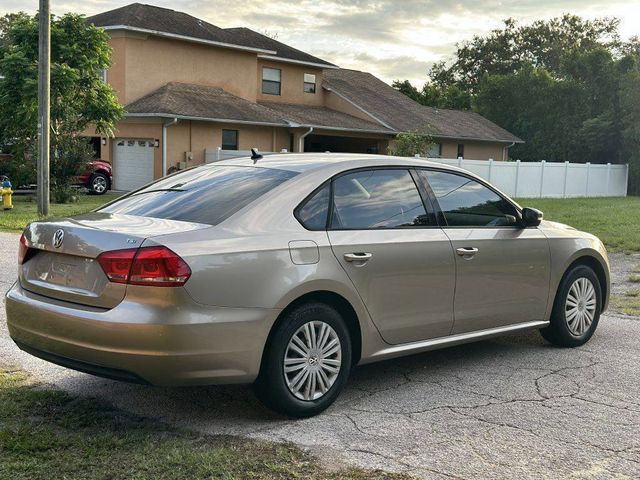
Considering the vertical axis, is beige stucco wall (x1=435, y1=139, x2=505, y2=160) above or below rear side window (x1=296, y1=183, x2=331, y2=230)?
above

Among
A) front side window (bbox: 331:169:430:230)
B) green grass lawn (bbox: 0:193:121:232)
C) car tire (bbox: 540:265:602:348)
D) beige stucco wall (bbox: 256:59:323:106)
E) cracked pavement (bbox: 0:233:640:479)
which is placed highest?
beige stucco wall (bbox: 256:59:323:106)

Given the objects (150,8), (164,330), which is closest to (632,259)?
(164,330)

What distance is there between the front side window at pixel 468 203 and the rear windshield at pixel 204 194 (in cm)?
128

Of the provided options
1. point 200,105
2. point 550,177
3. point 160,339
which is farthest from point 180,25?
point 160,339

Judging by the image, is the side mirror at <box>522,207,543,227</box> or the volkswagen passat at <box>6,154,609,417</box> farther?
the side mirror at <box>522,207,543,227</box>

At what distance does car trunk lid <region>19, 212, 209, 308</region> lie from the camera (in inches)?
177

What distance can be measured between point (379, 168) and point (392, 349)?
1.29 metres

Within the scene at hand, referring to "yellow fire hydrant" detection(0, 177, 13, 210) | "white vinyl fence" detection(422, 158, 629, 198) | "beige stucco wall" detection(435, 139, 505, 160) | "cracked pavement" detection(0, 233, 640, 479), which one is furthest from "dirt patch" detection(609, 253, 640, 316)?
"beige stucco wall" detection(435, 139, 505, 160)

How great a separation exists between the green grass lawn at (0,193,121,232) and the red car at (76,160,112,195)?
0.34 m

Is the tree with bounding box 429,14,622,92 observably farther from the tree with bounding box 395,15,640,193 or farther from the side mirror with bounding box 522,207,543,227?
the side mirror with bounding box 522,207,543,227

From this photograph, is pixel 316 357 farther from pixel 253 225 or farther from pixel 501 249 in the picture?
pixel 501 249

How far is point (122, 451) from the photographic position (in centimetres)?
426

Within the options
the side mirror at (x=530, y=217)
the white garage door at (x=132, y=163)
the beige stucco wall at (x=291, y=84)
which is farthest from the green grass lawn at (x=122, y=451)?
the beige stucco wall at (x=291, y=84)

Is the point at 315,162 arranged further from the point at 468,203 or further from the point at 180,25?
the point at 180,25
